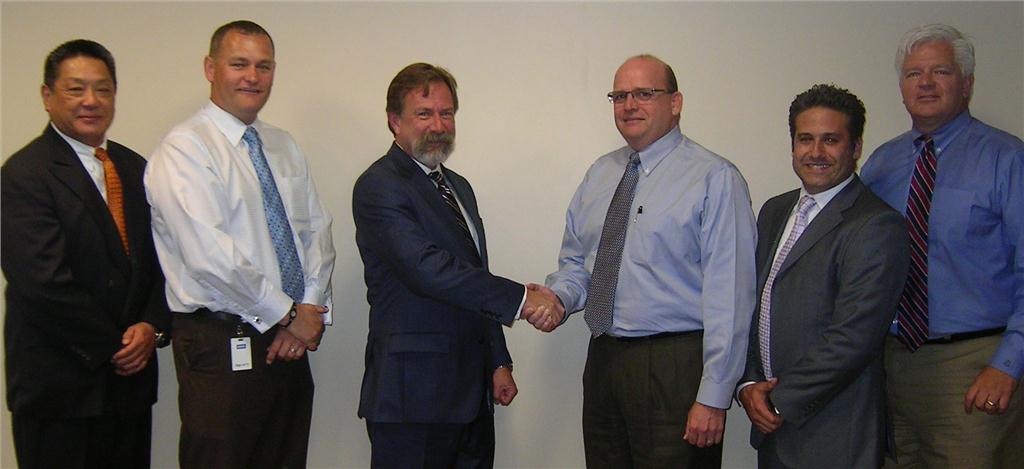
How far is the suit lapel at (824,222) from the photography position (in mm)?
2348

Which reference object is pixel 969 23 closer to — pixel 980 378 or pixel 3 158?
pixel 980 378

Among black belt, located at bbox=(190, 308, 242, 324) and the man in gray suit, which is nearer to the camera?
the man in gray suit

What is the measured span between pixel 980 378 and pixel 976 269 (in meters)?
0.34

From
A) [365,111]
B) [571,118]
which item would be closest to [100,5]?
[365,111]

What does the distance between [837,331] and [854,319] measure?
2.3 inches

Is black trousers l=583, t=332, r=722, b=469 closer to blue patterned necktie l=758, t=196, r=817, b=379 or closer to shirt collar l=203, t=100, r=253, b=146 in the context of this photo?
blue patterned necktie l=758, t=196, r=817, b=379

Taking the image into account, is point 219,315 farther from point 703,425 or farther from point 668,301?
point 703,425

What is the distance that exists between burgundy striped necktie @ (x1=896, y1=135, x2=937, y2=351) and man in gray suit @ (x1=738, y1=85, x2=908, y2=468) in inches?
10.2

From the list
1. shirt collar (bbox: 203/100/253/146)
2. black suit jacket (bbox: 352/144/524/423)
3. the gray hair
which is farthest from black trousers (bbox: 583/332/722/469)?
shirt collar (bbox: 203/100/253/146)

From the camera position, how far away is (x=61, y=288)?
2.45 meters

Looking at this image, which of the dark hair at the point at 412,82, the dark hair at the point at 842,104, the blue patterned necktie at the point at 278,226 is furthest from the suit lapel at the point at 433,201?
the dark hair at the point at 842,104

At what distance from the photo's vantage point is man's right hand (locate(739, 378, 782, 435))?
235cm

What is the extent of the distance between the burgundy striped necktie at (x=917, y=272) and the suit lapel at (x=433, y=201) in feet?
4.64

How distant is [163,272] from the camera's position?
2.61 meters
